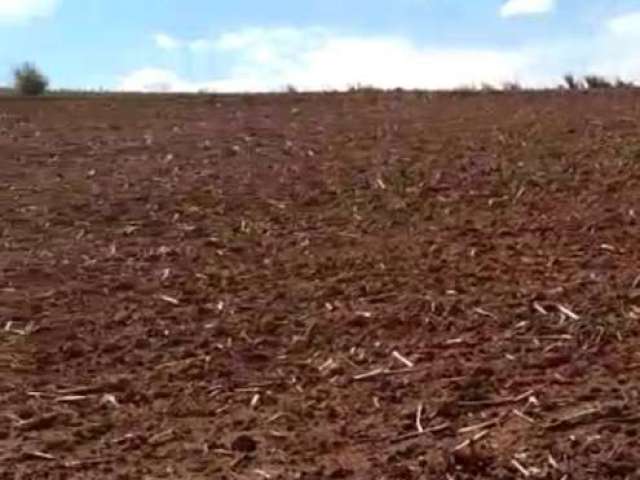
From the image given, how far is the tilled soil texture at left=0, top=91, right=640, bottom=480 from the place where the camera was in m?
5.45

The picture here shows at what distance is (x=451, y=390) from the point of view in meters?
5.85

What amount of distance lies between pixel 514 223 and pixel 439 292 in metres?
1.58

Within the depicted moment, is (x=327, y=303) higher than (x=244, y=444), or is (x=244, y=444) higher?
(x=327, y=303)

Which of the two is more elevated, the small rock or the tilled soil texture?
the tilled soil texture

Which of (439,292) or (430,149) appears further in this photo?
(430,149)

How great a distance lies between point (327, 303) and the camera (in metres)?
7.27

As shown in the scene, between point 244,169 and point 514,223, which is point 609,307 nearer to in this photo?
point 514,223

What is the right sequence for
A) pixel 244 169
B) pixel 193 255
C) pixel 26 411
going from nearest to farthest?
pixel 26 411, pixel 193 255, pixel 244 169

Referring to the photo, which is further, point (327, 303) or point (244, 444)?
point (327, 303)

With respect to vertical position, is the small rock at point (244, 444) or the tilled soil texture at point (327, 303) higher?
the tilled soil texture at point (327, 303)

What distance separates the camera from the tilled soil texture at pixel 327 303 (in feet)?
17.9

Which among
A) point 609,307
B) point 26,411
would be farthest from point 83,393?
point 609,307

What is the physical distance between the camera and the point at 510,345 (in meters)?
6.35

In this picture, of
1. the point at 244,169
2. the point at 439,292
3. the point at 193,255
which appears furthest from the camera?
the point at 244,169
